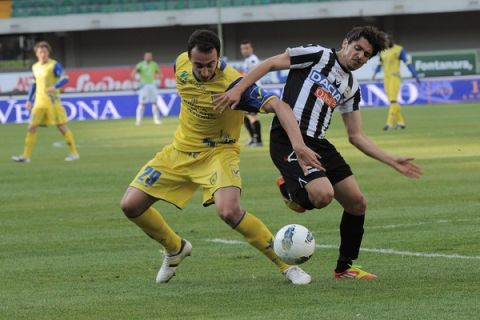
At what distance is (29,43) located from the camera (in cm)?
5844

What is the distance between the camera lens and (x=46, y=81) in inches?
889

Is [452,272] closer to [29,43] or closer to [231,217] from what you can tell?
[231,217]

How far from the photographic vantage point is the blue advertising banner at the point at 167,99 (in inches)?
1570

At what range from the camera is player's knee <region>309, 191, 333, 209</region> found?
8297 mm

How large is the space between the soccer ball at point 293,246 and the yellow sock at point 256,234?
0.08m

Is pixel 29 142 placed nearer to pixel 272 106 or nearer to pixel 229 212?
pixel 229 212

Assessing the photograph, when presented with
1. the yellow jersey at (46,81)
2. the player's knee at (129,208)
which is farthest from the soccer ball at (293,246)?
the yellow jersey at (46,81)

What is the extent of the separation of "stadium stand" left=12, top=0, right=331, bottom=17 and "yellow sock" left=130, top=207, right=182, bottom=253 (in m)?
46.8

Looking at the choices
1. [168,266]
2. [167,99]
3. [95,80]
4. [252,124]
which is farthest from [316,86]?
[95,80]

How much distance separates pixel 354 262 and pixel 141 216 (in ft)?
6.30

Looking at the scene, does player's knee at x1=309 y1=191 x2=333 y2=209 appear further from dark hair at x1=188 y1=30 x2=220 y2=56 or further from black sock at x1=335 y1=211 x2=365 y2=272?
dark hair at x1=188 y1=30 x2=220 y2=56

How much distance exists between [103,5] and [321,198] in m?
49.2

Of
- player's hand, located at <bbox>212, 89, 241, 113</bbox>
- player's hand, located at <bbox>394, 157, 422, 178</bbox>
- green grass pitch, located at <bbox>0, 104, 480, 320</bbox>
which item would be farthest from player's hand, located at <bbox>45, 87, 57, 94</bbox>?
player's hand, located at <bbox>394, 157, 422, 178</bbox>

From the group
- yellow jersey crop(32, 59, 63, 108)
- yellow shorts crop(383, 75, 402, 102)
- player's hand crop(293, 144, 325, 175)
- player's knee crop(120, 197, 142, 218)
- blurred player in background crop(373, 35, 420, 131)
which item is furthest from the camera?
yellow shorts crop(383, 75, 402, 102)
